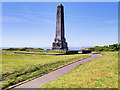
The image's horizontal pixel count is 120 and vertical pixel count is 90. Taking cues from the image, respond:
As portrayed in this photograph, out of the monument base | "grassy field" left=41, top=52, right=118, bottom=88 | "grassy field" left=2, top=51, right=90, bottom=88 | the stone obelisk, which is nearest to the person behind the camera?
"grassy field" left=41, top=52, right=118, bottom=88

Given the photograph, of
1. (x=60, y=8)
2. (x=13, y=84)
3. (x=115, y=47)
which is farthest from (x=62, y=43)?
(x=13, y=84)

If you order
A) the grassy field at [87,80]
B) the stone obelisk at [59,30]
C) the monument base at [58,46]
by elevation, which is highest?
the stone obelisk at [59,30]

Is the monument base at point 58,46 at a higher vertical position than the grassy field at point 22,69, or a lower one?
higher

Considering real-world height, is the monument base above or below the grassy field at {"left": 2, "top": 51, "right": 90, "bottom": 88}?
above

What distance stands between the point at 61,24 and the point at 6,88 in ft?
114

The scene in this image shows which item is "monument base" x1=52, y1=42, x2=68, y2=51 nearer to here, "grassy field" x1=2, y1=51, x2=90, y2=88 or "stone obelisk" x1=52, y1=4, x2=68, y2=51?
"stone obelisk" x1=52, y1=4, x2=68, y2=51

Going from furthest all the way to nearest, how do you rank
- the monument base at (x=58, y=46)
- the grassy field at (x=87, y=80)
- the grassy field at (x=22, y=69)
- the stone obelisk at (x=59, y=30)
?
the monument base at (x=58, y=46), the stone obelisk at (x=59, y=30), the grassy field at (x=22, y=69), the grassy field at (x=87, y=80)

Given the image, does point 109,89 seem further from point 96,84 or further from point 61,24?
point 61,24

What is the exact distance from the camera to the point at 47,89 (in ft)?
22.6

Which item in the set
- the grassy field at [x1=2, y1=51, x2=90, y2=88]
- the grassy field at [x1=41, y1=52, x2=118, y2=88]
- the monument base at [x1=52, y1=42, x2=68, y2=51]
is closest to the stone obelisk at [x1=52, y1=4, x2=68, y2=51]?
the monument base at [x1=52, y1=42, x2=68, y2=51]

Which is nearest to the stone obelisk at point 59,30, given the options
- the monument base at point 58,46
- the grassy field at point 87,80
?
the monument base at point 58,46

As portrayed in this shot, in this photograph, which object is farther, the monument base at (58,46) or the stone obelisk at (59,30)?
the monument base at (58,46)

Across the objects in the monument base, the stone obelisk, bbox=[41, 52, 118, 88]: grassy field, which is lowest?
bbox=[41, 52, 118, 88]: grassy field

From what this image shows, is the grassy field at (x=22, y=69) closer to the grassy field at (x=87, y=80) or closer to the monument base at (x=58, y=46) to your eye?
the grassy field at (x=87, y=80)
